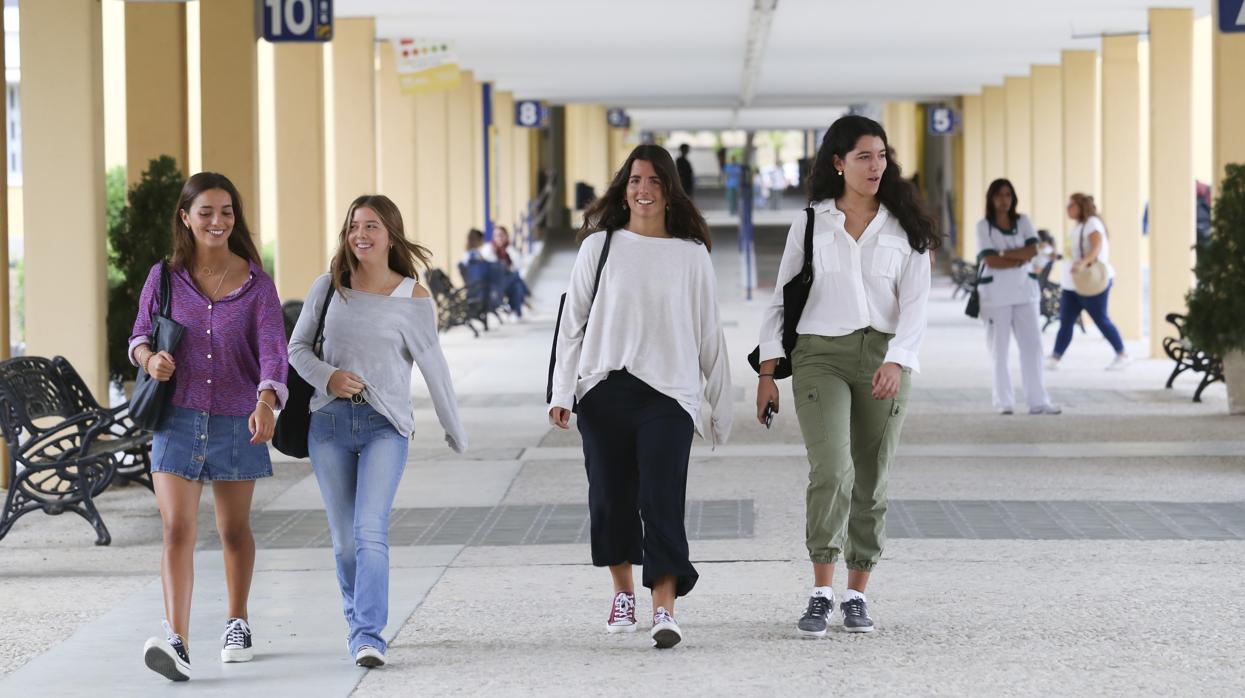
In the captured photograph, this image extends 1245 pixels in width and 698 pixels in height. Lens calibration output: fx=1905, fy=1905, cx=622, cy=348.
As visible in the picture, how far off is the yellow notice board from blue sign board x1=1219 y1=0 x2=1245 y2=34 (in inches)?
441

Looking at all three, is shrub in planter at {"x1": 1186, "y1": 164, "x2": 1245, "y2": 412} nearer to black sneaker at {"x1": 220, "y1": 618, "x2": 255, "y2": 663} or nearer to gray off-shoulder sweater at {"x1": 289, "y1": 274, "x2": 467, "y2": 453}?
gray off-shoulder sweater at {"x1": 289, "y1": 274, "x2": 467, "y2": 453}

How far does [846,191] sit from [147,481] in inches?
193

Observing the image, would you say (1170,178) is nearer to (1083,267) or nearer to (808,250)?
(1083,267)

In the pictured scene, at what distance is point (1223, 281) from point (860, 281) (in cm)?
787

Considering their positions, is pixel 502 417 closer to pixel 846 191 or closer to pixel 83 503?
pixel 83 503

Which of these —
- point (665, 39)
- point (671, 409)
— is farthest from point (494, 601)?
point (665, 39)

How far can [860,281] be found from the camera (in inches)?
244

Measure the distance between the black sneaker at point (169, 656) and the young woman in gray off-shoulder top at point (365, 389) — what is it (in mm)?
506

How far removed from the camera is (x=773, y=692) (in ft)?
17.8

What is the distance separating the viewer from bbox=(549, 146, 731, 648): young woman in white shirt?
604cm

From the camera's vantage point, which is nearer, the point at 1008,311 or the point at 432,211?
the point at 1008,311

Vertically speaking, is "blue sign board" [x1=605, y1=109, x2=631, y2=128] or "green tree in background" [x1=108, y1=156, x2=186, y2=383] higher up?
"blue sign board" [x1=605, y1=109, x2=631, y2=128]

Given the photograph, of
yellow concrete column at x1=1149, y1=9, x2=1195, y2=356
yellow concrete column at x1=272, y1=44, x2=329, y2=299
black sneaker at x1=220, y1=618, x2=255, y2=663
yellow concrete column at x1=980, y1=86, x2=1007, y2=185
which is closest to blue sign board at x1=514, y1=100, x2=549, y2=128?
yellow concrete column at x1=980, y1=86, x2=1007, y2=185

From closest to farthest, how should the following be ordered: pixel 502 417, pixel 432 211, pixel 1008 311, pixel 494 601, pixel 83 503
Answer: pixel 494 601
pixel 83 503
pixel 1008 311
pixel 502 417
pixel 432 211
